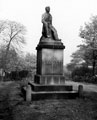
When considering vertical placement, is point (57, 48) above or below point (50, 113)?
above

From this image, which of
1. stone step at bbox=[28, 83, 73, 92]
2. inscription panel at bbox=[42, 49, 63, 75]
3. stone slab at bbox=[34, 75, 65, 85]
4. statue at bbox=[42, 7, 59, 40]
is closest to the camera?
stone step at bbox=[28, 83, 73, 92]

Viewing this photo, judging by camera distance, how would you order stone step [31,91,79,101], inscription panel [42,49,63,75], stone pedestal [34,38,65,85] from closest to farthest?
stone step [31,91,79,101] → stone pedestal [34,38,65,85] → inscription panel [42,49,63,75]

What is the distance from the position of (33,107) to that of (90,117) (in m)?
2.72

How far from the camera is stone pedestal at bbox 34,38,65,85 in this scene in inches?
481

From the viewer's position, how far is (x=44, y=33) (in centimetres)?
1304

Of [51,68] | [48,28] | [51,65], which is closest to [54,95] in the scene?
[51,68]

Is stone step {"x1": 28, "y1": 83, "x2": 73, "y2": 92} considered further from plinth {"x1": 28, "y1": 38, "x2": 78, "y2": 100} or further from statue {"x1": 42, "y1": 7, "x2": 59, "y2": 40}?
statue {"x1": 42, "y1": 7, "x2": 59, "y2": 40}

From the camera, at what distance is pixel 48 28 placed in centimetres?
1309

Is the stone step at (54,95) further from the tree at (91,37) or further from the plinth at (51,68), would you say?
the tree at (91,37)

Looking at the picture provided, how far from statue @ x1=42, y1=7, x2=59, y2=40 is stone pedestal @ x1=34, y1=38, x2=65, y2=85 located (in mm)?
526

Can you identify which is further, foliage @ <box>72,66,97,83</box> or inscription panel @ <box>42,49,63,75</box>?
foliage @ <box>72,66,97,83</box>

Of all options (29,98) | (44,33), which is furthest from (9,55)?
(29,98)

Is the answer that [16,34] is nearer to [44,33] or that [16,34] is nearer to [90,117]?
[44,33]

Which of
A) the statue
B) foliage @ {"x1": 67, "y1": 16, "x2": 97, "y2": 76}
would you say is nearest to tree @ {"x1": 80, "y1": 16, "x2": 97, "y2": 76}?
foliage @ {"x1": 67, "y1": 16, "x2": 97, "y2": 76}
